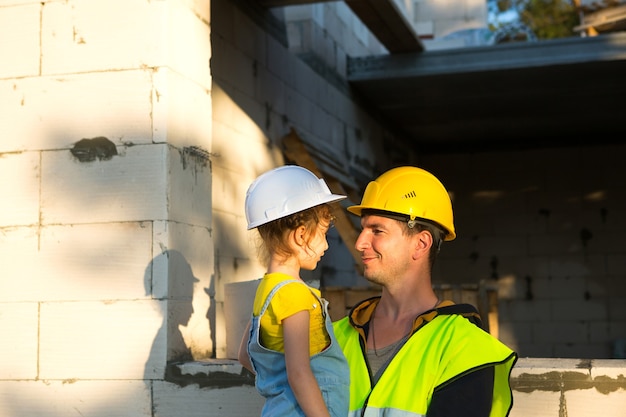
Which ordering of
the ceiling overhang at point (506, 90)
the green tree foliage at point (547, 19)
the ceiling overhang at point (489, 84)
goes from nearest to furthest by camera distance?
the ceiling overhang at point (489, 84) < the ceiling overhang at point (506, 90) < the green tree foliage at point (547, 19)

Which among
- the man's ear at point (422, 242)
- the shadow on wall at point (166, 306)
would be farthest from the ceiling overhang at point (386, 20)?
the man's ear at point (422, 242)

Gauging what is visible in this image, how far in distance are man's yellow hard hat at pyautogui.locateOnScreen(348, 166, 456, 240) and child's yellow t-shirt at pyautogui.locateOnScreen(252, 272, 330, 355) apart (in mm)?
326

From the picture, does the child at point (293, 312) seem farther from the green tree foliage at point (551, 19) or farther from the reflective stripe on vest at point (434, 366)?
the green tree foliage at point (551, 19)

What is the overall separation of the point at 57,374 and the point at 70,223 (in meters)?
0.72

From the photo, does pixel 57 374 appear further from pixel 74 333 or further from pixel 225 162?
pixel 225 162

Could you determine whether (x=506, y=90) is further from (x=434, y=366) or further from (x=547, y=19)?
(x=547, y=19)

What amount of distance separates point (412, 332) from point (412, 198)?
404 mm

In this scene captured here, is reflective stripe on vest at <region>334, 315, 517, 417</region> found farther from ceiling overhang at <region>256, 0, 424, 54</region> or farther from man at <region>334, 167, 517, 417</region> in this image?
ceiling overhang at <region>256, 0, 424, 54</region>

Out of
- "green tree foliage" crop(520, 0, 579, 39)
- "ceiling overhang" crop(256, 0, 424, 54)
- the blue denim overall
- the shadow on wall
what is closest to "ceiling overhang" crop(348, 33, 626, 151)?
"ceiling overhang" crop(256, 0, 424, 54)

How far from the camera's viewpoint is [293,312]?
8.32ft

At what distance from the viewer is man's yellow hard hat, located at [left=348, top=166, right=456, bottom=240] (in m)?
2.61

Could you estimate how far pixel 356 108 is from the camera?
1033 centimetres

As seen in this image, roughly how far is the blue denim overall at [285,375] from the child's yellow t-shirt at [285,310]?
2cm

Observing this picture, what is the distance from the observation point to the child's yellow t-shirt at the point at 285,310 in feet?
8.38
